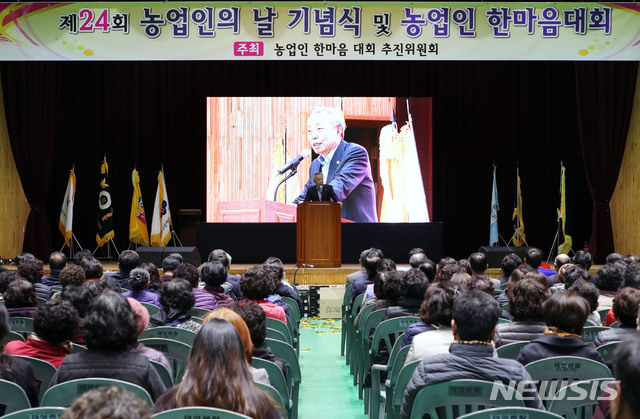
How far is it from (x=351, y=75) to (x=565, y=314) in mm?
11201

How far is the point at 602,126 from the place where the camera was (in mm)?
13398

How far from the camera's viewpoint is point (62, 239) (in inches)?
559

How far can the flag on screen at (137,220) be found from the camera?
13133 mm

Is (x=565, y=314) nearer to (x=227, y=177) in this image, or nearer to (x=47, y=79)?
(x=227, y=177)

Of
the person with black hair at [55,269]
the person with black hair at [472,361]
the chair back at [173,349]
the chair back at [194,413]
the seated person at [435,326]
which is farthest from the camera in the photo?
the person with black hair at [55,269]

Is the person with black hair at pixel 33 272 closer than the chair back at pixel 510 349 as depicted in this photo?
No

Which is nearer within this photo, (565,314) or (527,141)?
(565,314)

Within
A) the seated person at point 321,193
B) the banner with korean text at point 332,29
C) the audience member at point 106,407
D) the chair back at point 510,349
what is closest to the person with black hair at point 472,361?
the chair back at point 510,349

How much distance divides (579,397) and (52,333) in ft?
7.60

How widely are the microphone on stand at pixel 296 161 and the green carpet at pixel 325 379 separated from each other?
4.66m

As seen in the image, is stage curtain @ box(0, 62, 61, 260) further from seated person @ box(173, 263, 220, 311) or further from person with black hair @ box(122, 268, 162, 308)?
seated person @ box(173, 263, 220, 311)

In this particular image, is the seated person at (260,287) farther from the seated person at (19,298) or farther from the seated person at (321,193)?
the seated person at (321,193)

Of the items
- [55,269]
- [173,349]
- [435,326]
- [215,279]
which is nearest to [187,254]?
[55,269]

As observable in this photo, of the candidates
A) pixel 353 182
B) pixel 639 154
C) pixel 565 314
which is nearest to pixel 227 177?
pixel 353 182
